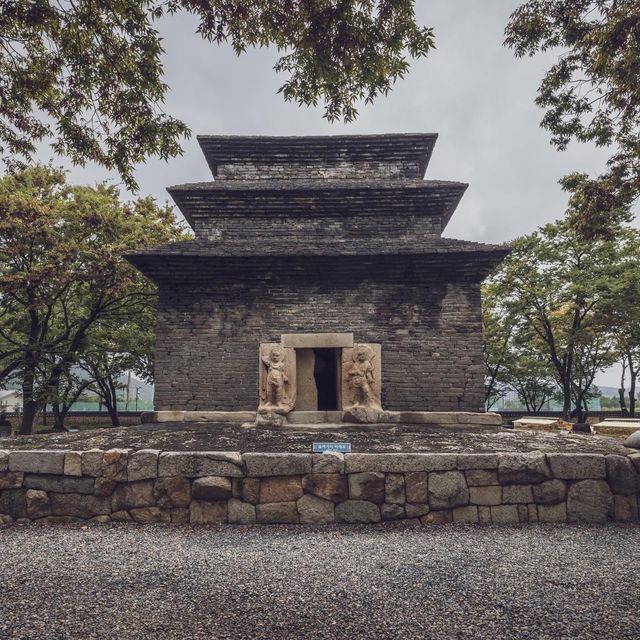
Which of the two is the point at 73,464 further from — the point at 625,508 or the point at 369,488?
the point at 625,508

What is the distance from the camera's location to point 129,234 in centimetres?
1449

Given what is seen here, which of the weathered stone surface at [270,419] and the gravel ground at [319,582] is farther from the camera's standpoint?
the weathered stone surface at [270,419]

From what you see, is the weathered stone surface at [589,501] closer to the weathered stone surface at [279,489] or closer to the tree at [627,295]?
the weathered stone surface at [279,489]

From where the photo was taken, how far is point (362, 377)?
9.30 meters

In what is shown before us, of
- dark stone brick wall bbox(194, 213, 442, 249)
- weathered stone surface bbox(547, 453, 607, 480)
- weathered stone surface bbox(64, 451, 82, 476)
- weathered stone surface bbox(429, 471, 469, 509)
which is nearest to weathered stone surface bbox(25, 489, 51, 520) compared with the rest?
weathered stone surface bbox(64, 451, 82, 476)

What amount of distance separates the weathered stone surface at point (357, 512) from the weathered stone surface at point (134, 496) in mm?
2485

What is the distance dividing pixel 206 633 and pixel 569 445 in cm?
600

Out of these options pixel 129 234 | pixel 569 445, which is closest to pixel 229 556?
pixel 569 445

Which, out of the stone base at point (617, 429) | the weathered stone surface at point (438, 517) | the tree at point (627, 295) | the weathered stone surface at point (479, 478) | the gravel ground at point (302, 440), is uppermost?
the tree at point (627, 295)

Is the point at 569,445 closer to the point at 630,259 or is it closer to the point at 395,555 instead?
the point at 395,555

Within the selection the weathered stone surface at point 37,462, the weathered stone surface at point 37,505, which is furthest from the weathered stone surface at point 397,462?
the weathered stone surface at point 37,505

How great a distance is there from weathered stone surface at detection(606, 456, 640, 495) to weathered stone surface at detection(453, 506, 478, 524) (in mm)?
1850

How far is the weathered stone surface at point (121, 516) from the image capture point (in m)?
5.48

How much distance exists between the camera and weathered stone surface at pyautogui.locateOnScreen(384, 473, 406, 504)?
5426 mm
